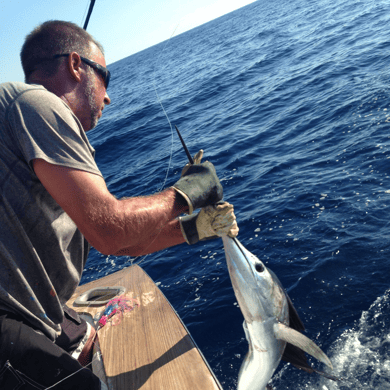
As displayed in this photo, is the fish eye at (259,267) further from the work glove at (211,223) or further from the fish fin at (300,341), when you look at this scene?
the fish fin at (300,341)

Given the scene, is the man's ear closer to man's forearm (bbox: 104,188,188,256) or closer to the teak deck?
man's forearm (bbox: 104,188,188,256)

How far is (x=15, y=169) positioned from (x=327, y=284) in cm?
387

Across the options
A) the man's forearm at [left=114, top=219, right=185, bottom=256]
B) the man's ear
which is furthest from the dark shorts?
the man's ear

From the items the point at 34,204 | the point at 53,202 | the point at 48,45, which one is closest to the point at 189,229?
the point at 53,202

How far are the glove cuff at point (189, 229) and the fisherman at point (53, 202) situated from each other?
0.31m

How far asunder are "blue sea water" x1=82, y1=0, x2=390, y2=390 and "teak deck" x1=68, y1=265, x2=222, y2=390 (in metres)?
0.97

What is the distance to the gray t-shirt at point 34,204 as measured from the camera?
1.48 m

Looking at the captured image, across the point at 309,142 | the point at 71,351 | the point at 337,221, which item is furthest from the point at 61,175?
the point at 309,142

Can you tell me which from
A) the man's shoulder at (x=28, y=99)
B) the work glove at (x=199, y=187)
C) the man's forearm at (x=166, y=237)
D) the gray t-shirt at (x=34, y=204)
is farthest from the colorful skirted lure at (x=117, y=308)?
the man's shoulder at (x=28, y=99)

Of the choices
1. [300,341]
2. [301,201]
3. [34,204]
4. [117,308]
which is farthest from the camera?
[301,201]

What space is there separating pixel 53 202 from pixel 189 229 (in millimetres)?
1056

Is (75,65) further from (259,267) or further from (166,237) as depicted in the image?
(259,267)

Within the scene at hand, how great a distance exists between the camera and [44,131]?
147 centimetres

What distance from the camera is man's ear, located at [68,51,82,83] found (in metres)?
1.86
